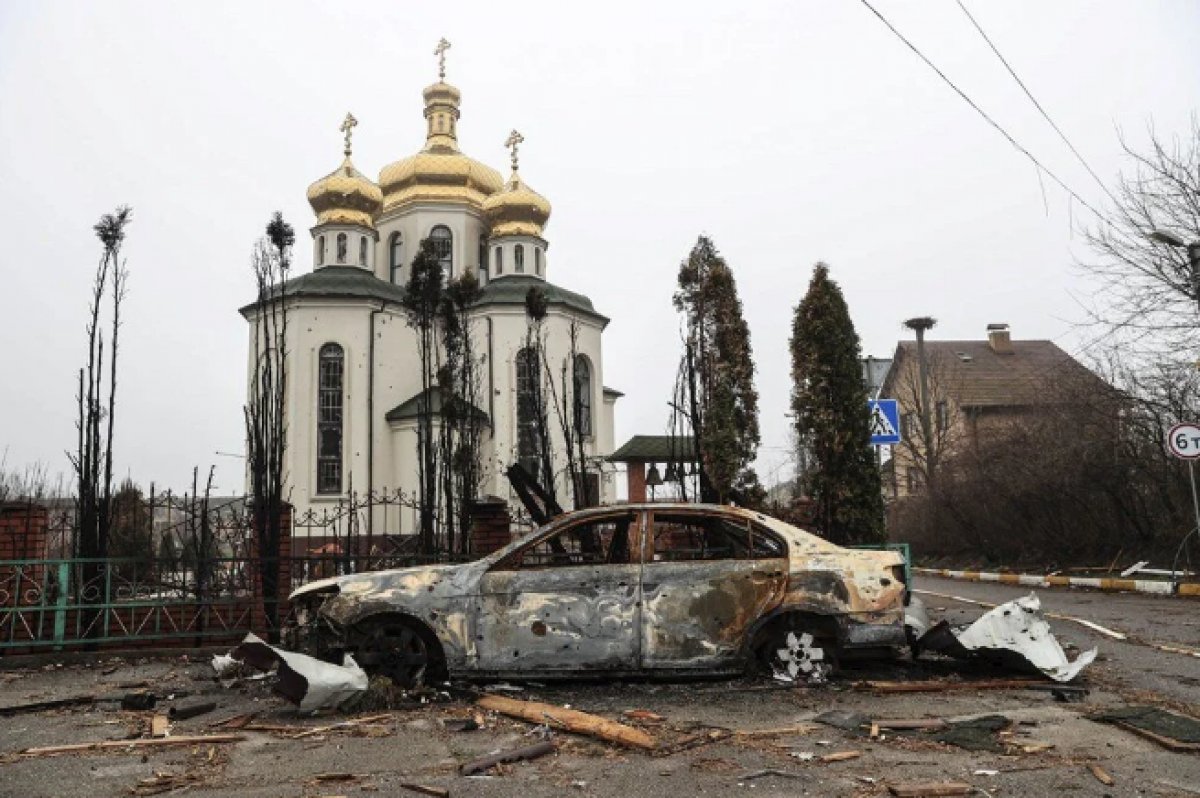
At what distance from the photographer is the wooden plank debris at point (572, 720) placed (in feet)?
17.2

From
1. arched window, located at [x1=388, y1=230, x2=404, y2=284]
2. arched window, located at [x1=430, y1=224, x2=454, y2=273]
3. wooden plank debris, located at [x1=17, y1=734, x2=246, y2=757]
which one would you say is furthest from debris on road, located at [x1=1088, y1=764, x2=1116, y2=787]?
arched window, located at [x1=388, y1=230, x2=404, y2=284]

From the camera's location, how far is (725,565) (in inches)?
275

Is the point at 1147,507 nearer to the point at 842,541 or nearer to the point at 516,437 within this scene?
the point at 842,541

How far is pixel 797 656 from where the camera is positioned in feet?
22.7

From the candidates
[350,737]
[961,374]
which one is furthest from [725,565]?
[961,374]

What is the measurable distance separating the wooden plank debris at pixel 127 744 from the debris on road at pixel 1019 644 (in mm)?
5479

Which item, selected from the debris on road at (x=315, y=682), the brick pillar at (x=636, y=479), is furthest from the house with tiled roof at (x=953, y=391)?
the debris on road at (x=315, y=682)

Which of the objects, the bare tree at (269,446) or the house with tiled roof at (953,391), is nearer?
the bare tree at (269,446)

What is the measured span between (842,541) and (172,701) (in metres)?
8.72

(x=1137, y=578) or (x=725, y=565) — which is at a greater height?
(x=725, y=565)

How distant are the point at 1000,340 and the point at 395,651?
46688 millimetres

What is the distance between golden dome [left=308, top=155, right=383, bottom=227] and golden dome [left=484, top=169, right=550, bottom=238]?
491 centimetres

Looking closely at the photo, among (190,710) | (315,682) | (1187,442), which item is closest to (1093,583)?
(1187,442)

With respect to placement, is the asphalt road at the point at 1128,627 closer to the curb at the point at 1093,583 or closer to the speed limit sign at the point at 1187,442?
the curb at the point at 1093,583
